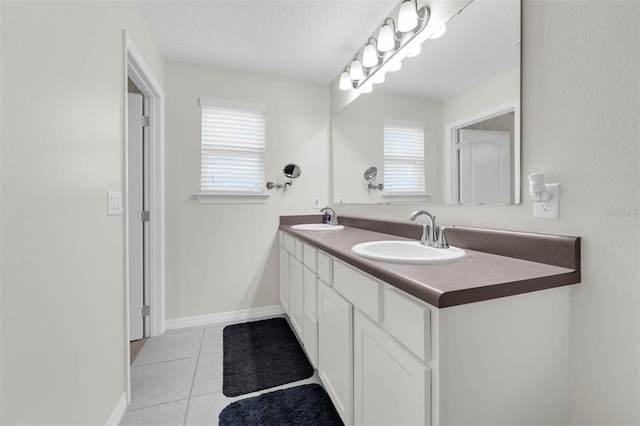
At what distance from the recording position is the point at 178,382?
1.64 m

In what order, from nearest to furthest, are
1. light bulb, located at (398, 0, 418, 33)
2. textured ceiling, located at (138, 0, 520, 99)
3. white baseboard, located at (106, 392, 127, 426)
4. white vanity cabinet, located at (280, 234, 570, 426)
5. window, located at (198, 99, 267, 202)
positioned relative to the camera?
white vanity cabinet, located at (280, 234, 570, 426) → textured ceiling, located at (138, 0, 520, 99) → white baseboard, located at (106, 392, 127, 426) → light bulb, located at (398, 0, 418, 33) → window, located at (198, 99, 267, 202)

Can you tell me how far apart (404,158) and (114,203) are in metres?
1.58

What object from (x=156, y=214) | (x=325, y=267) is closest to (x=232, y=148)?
(x=156, y=214)

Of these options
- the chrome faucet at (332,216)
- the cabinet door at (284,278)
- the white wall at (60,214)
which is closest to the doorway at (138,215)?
the white wall at (60,214)

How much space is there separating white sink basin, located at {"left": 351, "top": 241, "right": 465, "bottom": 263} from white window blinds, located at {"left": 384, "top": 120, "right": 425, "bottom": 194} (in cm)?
42

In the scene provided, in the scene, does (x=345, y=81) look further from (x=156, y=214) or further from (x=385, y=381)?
(x=385, y=381)

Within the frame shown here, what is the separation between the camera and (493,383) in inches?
29.0

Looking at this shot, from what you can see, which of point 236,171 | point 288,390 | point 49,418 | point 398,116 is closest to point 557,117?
point 398,116

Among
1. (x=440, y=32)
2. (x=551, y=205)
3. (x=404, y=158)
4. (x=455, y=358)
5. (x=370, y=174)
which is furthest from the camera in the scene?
(x=370, y=174)

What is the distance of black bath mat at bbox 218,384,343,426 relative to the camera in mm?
1317

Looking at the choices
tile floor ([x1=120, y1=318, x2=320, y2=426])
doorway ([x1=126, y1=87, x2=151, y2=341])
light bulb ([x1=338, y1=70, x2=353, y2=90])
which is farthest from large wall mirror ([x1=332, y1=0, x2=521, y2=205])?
doorway ([x1=126, y1=87, x2=151, y2=341])

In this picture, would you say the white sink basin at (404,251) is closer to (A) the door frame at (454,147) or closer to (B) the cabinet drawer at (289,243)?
(A) the door frame at (454,147)

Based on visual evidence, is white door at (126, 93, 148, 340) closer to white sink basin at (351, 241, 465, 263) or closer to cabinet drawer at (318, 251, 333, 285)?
cabinet drawer at (318, 251, 333, 285)

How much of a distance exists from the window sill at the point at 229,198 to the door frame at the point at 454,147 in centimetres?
162
